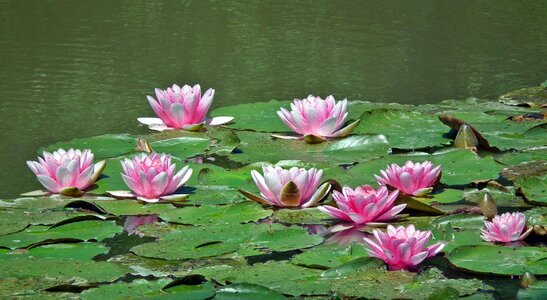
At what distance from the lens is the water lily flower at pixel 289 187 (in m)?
2.88

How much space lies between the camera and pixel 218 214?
2881mm

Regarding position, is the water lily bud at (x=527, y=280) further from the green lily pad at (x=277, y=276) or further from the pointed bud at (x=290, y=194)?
the pointed bud at (x=290, y=194)

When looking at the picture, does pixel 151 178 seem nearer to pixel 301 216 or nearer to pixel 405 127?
pixel 301 216

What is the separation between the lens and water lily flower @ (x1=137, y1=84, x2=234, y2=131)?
378 cm

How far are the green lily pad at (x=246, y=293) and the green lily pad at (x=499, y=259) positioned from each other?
19.8 inches

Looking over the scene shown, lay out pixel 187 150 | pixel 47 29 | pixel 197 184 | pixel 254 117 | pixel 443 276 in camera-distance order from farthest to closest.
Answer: pixel 47 29, pixel 254 117, pixel 187 150, pixel 197 184, pixel 443 276

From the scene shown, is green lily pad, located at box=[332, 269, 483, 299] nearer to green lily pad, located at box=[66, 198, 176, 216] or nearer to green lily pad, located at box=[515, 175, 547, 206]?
green lily pad, located at box=[515, 175, 547, 206]

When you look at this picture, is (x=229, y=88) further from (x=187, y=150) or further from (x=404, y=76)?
(x=187, y=150)

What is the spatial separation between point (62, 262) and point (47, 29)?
4119 mm

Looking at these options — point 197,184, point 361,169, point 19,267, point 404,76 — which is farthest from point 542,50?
point 19,267

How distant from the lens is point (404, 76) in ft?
16.7

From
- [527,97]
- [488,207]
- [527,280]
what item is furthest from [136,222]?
[527,97]

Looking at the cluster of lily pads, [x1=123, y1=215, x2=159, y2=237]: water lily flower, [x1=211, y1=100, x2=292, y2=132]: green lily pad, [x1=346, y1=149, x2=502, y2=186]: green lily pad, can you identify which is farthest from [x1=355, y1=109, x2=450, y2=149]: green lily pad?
[x1=123, y1=215, x2=159, y2=237]: water lily flower

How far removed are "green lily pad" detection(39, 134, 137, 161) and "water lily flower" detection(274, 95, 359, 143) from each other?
587mm
